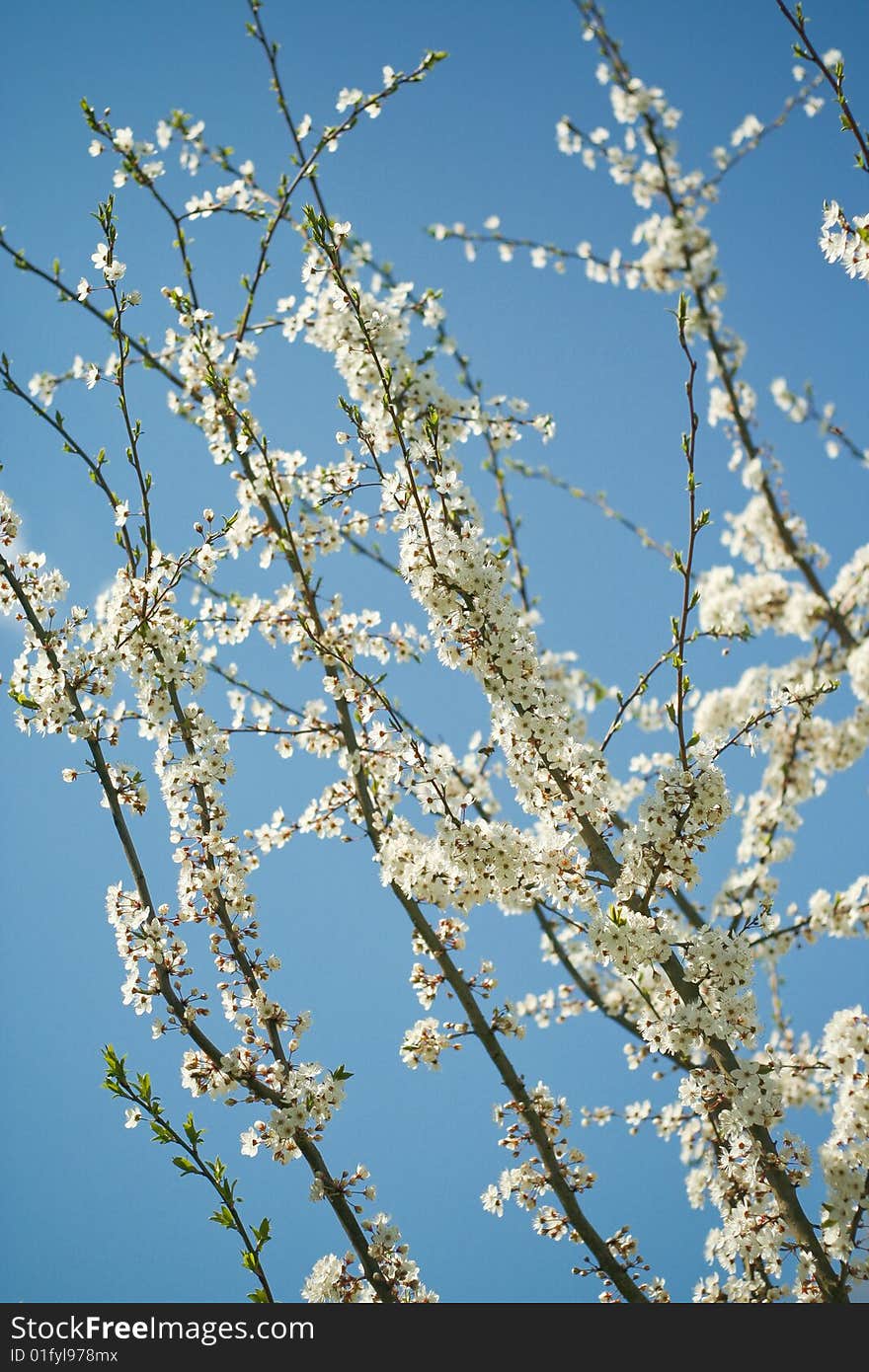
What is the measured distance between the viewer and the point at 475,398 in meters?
5.75

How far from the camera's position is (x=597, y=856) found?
391 centimetres

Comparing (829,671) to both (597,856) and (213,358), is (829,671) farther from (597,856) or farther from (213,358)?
(213,358)

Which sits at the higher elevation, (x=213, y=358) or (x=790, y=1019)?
(x=213, y=358)

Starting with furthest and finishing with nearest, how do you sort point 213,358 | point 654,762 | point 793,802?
point 793,802
point 654,762
point 213,358

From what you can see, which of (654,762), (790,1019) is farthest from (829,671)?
(790,1019)

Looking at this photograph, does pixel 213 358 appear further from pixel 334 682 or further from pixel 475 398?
pixel 334 682

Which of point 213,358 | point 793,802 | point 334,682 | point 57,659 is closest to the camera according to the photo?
point 57,659
